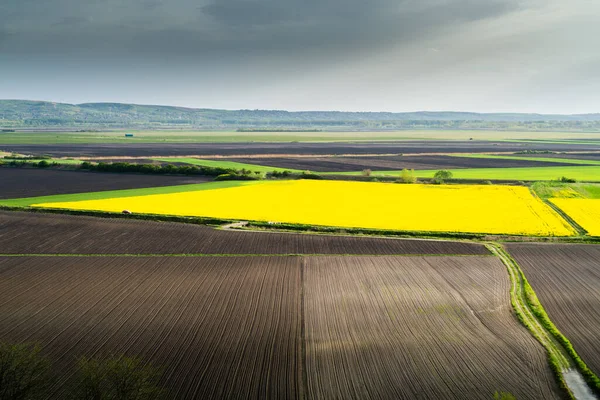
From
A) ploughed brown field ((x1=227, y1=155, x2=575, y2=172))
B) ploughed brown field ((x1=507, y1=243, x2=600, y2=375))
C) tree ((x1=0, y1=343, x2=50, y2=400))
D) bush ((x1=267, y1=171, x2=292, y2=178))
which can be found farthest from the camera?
ploughed brown field ((x1=227, y1=155, x2=575, y2=172))

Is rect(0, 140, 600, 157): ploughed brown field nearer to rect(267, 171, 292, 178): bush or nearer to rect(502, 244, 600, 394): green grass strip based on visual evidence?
rect(267, 171, 292, 178): bush

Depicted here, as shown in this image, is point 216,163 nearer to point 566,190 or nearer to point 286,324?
point 566,190

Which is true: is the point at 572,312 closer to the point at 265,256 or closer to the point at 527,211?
the point at 265,256

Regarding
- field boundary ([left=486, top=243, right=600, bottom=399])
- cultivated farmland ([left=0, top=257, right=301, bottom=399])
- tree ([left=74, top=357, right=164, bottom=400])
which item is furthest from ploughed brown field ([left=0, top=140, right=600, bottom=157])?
field boundary ([left=486, top=243, right=600, bottom=399])

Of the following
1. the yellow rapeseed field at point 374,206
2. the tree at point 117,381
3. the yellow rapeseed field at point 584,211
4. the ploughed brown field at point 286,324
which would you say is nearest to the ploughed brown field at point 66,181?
the yellow rapeseed field at point 374,206

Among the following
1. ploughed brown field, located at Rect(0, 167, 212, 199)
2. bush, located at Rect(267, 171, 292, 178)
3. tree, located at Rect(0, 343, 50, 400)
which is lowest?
ploughed brown field, located at Rect(0, 167, 212, 199)

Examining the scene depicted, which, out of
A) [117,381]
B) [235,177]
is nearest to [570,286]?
[117,381]

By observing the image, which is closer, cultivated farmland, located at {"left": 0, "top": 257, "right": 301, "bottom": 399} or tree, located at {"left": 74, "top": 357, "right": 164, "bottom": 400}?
tree, located at {"left": 74, "top": 357, "right": 164, "bottom": 400}

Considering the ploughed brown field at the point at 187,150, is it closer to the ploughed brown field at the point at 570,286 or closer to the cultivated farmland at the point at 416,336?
the ploughed brown field at the point at 570,286
